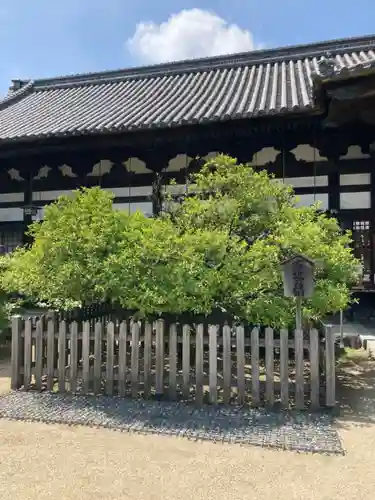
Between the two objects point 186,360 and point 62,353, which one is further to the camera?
point 62,353

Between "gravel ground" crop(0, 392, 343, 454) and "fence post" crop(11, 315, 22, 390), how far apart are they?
0.26 m

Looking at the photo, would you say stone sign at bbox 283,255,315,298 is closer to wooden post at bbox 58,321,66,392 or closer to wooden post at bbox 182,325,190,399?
wooden post at bbox 182,325,190,399

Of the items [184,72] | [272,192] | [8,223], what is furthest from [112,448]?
[184,72]

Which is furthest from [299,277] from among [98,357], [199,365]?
[98,357]

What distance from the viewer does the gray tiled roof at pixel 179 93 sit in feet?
29.1

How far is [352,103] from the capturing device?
7793mm

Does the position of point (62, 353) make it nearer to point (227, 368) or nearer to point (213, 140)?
point (227, 368)

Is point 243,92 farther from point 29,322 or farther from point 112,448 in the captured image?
point 112,448

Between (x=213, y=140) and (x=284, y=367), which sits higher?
(x=213, y=140)

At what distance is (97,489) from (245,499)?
100 cm

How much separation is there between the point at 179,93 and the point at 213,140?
353 centimetres

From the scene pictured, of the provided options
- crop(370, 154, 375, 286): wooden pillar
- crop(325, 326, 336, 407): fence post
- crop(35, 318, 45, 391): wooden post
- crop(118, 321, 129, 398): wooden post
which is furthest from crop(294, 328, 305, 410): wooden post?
crop(370, 154, 375, 286): wooden pillar

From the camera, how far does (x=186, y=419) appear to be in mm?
4094

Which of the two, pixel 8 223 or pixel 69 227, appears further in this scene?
pixel 8 223
